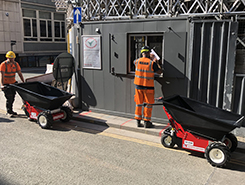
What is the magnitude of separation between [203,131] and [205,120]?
0.29 metres

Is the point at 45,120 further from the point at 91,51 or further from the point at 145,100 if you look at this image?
the point at 145,100

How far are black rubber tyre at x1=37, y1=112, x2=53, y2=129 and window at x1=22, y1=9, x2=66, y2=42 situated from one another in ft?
79.1

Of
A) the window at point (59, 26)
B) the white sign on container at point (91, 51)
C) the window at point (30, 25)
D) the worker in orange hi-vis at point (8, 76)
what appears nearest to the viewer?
the white sign on container at point (91, 51)

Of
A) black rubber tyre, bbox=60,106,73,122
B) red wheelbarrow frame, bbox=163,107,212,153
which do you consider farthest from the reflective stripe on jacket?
red wheelbarrow frame, bbox=163,107,212,153

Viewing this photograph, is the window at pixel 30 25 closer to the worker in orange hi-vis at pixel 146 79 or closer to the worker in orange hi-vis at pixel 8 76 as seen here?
the worker in orange hi-vis at pixel 8 76

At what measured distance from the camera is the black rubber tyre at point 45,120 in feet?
21.5

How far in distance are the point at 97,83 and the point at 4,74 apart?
2893 millimetres

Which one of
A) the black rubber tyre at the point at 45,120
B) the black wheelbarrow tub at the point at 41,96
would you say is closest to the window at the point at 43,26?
the black wheelbarrow tub at the point at 41,96

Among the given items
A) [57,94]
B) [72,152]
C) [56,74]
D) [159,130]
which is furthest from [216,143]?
[56,74]

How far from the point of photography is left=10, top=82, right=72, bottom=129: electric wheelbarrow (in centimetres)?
659

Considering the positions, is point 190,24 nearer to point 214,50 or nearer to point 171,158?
point 214,50

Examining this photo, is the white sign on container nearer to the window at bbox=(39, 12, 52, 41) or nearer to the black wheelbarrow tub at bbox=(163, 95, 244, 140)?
the black wheelbarrow tub at bbox=(163, 95, 244, 140)

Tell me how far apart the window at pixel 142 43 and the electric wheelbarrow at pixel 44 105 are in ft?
7.10

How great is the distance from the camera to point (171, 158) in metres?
4.97
